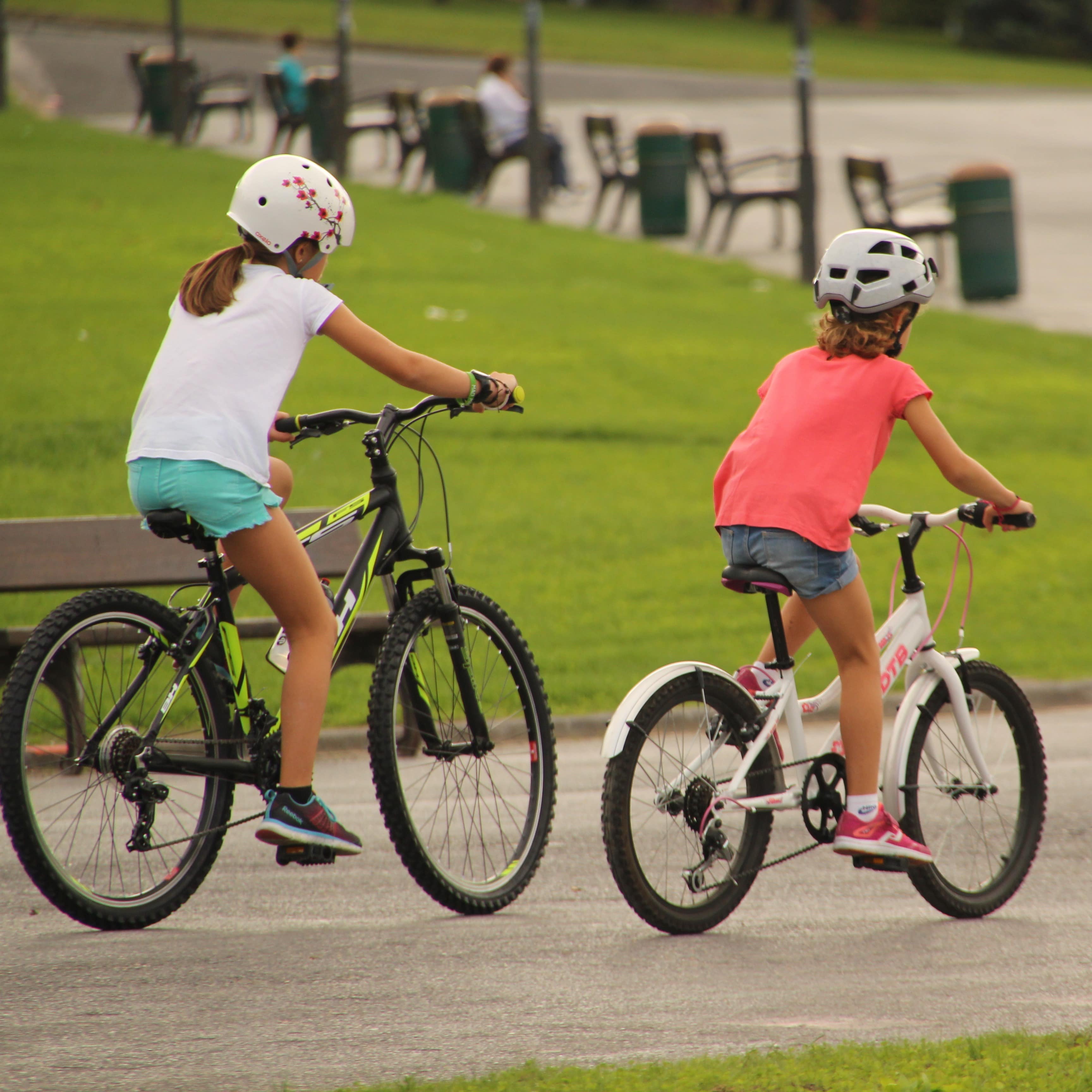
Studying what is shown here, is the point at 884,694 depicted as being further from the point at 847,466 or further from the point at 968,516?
the point at 847,466

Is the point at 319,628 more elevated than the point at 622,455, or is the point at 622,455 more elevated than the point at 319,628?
the point at 319,628

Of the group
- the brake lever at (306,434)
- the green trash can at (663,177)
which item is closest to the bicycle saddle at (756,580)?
the brake lever at (306,434)

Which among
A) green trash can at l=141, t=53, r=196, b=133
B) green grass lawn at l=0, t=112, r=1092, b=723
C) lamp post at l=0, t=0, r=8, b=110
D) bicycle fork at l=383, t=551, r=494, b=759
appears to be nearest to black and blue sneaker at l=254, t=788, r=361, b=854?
bicycle fork at l=383, t=551, r=494, b=759

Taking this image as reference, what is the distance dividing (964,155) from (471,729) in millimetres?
27511

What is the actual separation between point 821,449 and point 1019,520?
62 cm

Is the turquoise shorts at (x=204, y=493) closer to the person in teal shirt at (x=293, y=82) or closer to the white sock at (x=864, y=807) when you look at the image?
the white sock at (x=864, y=807)

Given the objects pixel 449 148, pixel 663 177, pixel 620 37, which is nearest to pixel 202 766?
pixel 663 177

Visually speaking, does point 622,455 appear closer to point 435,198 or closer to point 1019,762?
point 1019,762

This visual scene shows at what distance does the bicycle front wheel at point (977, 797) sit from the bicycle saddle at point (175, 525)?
210 centimetres

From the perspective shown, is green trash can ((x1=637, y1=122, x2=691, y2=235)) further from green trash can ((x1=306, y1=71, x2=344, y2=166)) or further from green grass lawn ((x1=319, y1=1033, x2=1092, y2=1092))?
green grass lawn ((x1=319, y1=1033, x2=1092, y2=1092))

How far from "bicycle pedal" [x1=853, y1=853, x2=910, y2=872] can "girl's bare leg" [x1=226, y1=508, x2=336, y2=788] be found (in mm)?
1528

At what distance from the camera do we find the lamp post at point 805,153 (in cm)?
1672

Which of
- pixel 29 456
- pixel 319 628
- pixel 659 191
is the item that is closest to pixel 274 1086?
pixel 319 628

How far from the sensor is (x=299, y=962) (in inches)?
179
